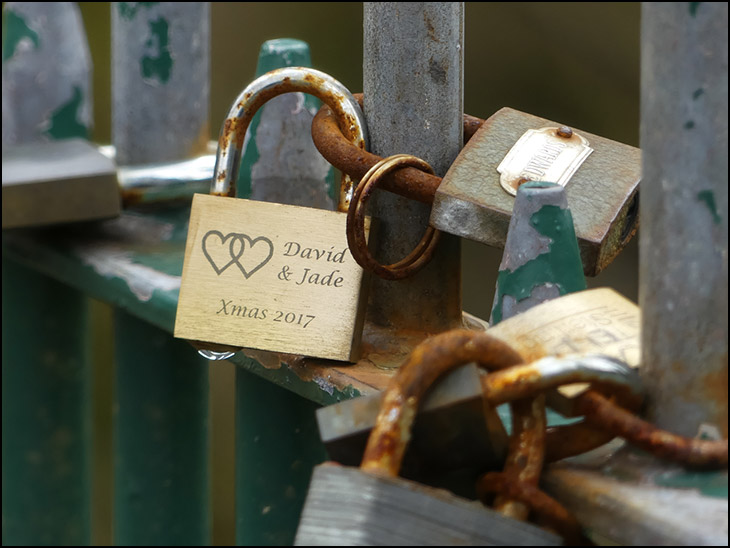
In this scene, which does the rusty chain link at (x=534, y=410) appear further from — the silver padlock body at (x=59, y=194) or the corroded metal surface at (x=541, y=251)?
the silver padlock body at (x=59, y=194)

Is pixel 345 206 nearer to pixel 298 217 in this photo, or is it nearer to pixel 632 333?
pixel 298 217

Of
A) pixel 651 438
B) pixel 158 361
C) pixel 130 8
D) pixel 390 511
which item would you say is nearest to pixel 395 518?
pixel 390 511

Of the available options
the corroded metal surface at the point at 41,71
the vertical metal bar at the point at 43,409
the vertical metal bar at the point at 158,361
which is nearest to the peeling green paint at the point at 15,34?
the corroded metal surface at the point at 41,71

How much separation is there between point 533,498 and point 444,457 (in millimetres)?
54

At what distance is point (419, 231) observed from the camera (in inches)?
30.8

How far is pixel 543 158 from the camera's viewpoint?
76 centimetres

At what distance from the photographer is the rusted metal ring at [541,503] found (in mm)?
505

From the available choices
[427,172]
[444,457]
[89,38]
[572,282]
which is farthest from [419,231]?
[89,38]

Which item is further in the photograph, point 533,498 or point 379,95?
point 379,95

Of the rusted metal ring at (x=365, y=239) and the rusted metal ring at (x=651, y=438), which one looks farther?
the rusted metal ring at (x=365, y=239)

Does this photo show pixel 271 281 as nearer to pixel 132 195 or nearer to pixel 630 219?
pixel 630 219

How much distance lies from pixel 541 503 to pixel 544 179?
11.1 inches

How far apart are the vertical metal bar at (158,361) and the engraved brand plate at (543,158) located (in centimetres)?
52

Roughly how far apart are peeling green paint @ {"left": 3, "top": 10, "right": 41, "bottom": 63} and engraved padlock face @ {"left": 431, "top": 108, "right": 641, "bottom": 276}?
69cm
